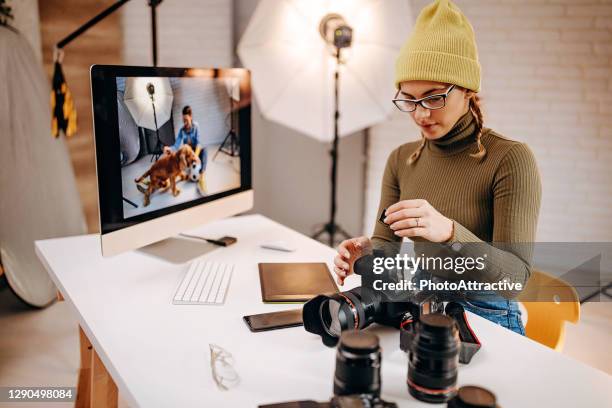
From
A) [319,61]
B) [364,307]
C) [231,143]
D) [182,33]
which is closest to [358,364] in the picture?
[364,307]

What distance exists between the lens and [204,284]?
141 cm

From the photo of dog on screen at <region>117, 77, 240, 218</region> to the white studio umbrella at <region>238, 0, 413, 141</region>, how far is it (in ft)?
3.76

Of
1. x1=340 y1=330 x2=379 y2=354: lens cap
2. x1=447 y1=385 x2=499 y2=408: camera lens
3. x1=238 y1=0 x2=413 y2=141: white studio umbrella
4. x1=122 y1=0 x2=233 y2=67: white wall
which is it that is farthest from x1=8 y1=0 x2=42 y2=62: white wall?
x1=447 y1=385 x2=499 y2=408: camera lens

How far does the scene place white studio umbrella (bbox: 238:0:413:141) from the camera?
2.78 m

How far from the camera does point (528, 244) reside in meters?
1.34

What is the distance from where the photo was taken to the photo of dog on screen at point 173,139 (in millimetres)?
1437

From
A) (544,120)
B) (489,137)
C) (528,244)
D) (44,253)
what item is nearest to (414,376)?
(528,244)

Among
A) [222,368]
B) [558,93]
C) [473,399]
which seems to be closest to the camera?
[473,399]

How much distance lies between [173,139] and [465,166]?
770 millimetres

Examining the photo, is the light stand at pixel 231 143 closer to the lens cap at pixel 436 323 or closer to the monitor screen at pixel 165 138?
the monitor screen at pixel 165 138

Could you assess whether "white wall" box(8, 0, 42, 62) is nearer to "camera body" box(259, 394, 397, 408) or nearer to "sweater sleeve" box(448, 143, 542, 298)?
"sweater sleeve" box(448, 143, 542, 298)

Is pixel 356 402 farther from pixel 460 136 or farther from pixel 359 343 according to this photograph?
pixel 460 136

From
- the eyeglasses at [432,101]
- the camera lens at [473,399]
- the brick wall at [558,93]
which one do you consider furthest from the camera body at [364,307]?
the brick wall at [558,93]

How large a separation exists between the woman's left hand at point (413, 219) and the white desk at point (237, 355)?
0.21 m
